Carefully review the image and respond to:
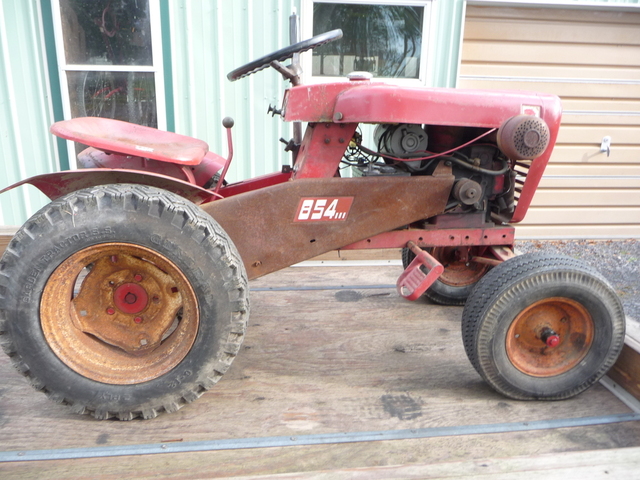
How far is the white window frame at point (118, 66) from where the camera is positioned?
318 centimetres

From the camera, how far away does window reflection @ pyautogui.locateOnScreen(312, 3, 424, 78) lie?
352cm

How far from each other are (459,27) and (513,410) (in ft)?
10.0

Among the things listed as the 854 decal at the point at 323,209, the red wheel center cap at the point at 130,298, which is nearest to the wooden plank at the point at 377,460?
the red wheel center cap at the point at 130,298

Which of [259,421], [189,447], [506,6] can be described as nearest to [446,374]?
[259,421]

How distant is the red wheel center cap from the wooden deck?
38 cm

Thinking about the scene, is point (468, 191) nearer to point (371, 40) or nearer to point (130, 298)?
point (130, 298)

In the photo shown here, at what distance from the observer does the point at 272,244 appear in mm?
1752

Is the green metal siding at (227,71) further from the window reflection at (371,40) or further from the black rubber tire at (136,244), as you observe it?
the black rubber tire at (136,244)

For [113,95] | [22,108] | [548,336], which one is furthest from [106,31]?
[548,336]

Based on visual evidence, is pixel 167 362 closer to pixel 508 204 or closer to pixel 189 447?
pixel 189 447

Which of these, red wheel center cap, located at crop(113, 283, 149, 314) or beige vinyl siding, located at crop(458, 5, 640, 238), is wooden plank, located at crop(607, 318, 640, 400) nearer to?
red wheel center cap, located at crop(113, 283, 149, 314)

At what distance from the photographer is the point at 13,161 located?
3441mm

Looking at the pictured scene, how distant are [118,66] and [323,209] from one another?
2.38 metres

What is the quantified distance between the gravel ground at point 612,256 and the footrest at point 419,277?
6.15 feet
